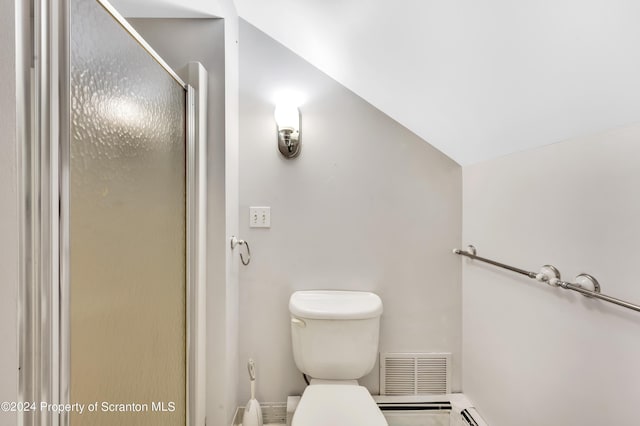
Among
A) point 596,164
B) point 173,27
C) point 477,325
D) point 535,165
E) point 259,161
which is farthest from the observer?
point 259,161

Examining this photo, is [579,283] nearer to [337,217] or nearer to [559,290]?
[559,290]

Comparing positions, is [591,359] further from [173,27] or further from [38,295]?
[173,27]

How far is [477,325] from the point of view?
4.37 ft

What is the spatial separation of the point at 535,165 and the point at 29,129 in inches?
50.7

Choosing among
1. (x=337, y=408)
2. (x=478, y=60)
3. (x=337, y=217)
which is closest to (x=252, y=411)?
(x=337, y=408)

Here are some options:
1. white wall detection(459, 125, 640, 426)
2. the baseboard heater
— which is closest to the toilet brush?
the baseboard heater

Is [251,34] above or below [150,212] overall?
above

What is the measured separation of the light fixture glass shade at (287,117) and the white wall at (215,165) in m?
0.24

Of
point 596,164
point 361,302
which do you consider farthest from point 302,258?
point 596,164

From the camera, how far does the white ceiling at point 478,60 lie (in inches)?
26.9

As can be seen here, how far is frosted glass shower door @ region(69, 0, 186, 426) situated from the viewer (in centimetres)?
54

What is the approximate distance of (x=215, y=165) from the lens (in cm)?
121

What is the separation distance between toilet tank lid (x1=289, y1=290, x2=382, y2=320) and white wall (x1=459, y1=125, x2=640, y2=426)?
0.51 m

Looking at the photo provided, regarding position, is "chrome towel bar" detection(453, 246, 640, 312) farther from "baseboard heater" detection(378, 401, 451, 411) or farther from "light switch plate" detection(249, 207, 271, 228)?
"light switch plate" detection(249, 207, 271, 228)
